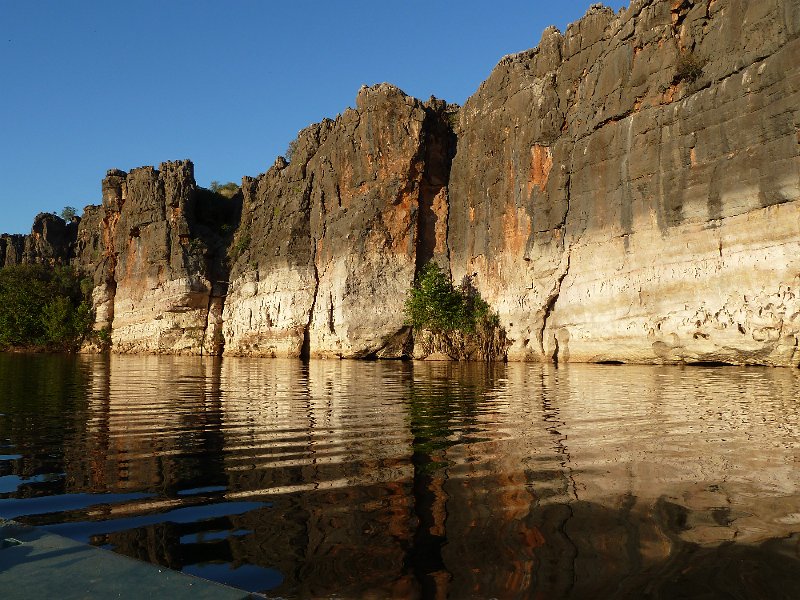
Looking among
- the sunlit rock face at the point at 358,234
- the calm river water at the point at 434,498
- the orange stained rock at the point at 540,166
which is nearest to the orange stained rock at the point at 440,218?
the sunlit rock face at the point at 358,234

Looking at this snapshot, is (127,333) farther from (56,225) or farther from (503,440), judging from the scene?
(503,440)

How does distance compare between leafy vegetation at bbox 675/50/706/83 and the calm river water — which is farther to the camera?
leafy vegetation at bbox 675/50/706/83

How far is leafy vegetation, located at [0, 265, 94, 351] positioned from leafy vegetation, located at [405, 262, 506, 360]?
37.7 metres

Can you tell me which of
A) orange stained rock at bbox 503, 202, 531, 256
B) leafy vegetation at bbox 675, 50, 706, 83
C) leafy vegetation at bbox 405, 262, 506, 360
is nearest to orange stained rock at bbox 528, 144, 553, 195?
orange stained rock at bbox 503, 202, 531, 256

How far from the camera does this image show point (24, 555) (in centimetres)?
277

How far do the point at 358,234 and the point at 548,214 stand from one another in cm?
1335

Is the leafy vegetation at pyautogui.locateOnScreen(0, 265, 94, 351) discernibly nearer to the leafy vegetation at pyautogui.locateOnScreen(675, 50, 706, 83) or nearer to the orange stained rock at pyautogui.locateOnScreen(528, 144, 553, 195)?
the orange stained rock at pyautogui.locateOnScreen(528, 144, 553, 195)

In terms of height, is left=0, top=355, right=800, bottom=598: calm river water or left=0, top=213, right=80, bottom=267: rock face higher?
left=0, top=213, right=80, bottom=267: rock face

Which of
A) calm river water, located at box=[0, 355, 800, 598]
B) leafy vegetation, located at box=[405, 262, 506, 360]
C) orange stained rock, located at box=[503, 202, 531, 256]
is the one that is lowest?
calm river water, located at box=[0, 355, 800, 598]

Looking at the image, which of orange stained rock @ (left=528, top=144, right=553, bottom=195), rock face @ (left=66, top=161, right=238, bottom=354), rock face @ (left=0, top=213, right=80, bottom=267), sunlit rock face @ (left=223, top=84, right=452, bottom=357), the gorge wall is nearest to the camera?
the gorge wall

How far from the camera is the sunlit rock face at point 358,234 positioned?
39094mm

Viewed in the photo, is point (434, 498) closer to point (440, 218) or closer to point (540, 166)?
point (540, 166)

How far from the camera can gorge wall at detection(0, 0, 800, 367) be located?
2200cm

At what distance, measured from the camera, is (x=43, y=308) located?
2395 inches
